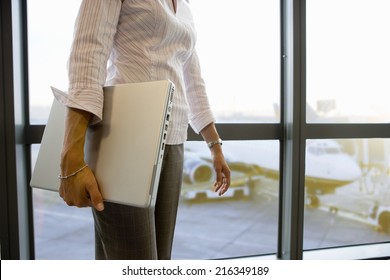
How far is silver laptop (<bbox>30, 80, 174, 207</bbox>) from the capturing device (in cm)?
48

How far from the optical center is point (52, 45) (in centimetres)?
140

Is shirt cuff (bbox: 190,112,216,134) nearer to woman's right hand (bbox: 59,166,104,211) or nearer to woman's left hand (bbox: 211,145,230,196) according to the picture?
woman's left hand (bbox: 211,145,230,196)

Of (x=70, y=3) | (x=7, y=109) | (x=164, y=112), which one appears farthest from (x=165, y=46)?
(x=70, y=3)

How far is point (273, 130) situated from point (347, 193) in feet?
2.28

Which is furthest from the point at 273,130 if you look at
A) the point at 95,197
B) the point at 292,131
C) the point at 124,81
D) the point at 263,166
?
the point at 95,197

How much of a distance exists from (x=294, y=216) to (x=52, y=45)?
159 cm

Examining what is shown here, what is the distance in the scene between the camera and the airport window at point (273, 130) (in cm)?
150

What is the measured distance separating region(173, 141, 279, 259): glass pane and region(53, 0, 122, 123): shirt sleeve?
1.06m

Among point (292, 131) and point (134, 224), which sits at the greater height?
point (292, 131)

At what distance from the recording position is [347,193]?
1.77 m

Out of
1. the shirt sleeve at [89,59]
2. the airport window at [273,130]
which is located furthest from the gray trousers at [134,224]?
the airport window at [273,130]

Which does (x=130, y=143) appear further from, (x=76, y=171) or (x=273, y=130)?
(x=273, y=130)

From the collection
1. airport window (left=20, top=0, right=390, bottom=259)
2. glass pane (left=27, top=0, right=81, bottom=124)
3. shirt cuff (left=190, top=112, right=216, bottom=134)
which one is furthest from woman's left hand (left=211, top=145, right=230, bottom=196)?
glass pane (left=27, top=0, right=81, bottom=124)

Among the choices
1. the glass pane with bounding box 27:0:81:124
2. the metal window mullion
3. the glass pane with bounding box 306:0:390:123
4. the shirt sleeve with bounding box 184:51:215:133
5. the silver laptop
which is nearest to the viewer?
the silver laptop
